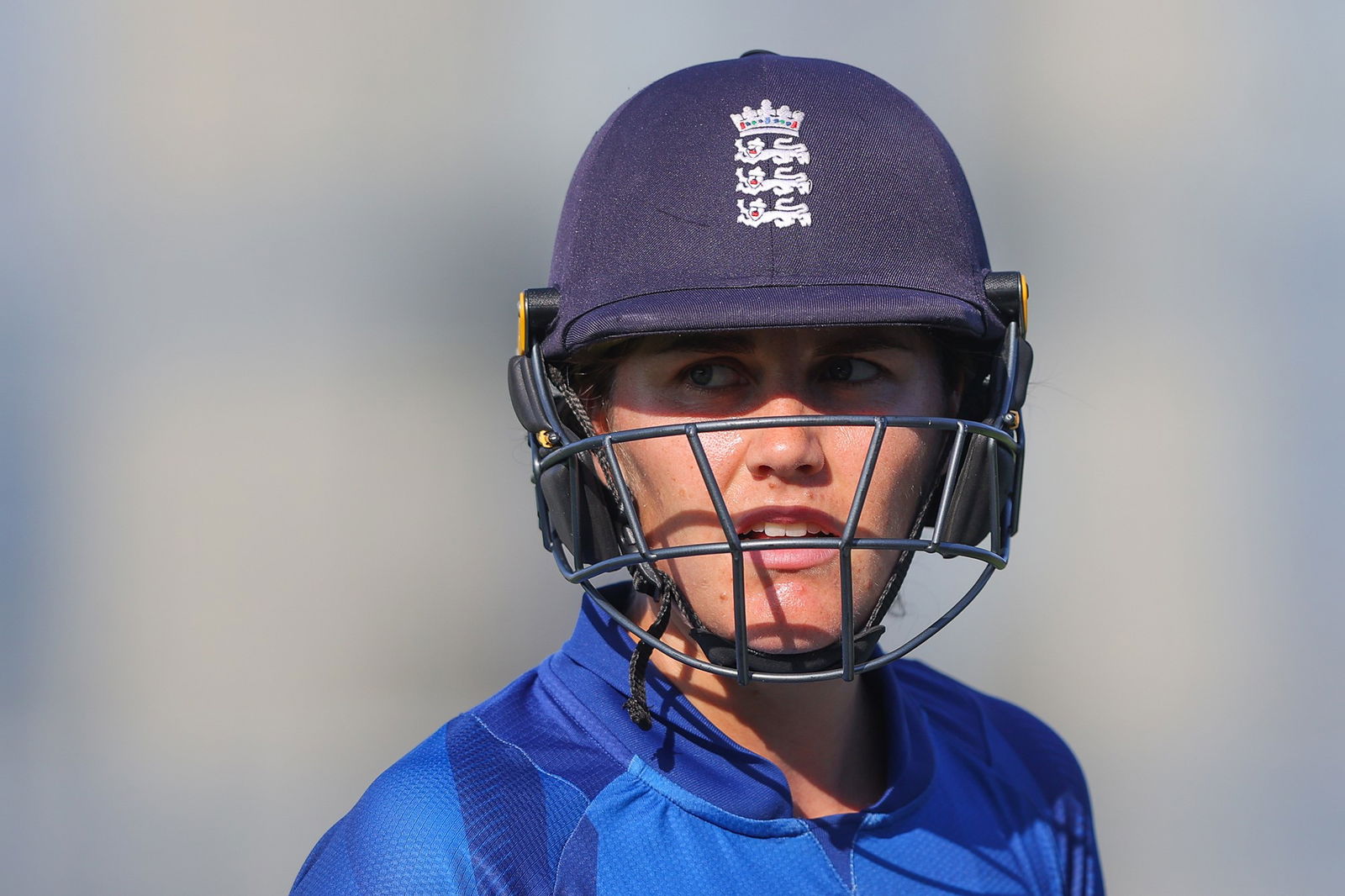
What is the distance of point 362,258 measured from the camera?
2875 millimetres

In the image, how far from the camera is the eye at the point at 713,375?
1.41 meters

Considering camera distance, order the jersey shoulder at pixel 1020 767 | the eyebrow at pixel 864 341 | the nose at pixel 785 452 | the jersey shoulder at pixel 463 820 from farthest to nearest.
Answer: the jersey shoulder at pixel 1020 767 < the eyebrow at pixel 864 341 < the nose at pixel 785 452 < the jersey shoulder at pixel 463 820

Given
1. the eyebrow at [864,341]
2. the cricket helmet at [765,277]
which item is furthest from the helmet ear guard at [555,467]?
the eyebrow at [864,341]

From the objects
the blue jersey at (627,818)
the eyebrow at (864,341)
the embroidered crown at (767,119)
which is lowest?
the blue jersey at (627,818)

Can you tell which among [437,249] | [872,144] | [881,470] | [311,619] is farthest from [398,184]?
[881,470]

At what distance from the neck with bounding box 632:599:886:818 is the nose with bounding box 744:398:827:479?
29cm

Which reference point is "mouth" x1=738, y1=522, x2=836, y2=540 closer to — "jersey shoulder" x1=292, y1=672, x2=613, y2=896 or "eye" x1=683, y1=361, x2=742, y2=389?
"eye" x1=683, y1=361, x2=742, y2=389

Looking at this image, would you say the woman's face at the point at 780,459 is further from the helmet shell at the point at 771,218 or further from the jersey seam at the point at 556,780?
the jersey seam at the point at 556,780

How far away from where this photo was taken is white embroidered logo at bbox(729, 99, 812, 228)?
55.2 inches

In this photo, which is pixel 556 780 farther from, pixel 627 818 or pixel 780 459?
pixel 780 459

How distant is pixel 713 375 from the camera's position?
142 cm

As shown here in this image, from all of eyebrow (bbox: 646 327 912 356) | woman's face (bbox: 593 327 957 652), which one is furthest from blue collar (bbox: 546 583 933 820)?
eyebrow (bbox: 646 327 912 356)

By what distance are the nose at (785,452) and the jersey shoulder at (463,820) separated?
38 cm

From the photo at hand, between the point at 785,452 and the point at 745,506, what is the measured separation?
3.1 inches
